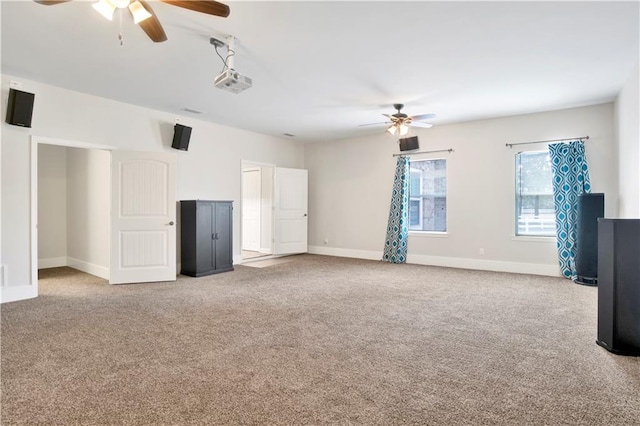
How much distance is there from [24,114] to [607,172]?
26.8ft

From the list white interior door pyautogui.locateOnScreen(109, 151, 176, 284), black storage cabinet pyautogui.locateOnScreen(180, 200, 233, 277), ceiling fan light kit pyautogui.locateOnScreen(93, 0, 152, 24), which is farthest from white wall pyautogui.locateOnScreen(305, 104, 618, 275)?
ceiling fan light kit pyautogui.locateOnScreen(93, 0, 152, 24)

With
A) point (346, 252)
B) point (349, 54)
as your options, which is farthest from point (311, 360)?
point (346, 252)

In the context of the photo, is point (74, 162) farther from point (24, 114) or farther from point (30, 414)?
point (30, 414)

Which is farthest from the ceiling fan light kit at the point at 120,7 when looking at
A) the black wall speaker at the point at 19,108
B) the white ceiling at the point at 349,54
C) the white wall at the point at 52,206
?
the white wall at the point at 52,206

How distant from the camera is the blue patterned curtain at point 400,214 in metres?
7.27

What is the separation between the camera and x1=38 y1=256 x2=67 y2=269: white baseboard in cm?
662

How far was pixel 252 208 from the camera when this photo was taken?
9.26 m

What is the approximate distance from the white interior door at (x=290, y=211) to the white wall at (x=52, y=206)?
4.12 metres

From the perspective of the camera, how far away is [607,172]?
5496 mm

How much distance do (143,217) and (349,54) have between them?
12.8 feet

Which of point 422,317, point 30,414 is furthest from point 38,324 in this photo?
point 422,317

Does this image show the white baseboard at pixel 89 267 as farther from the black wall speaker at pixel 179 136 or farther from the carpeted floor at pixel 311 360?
the black wall speaker at pixel 179 136

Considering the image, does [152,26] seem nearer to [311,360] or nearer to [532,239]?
[311,360]

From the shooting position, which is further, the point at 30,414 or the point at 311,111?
the point at 311,111
